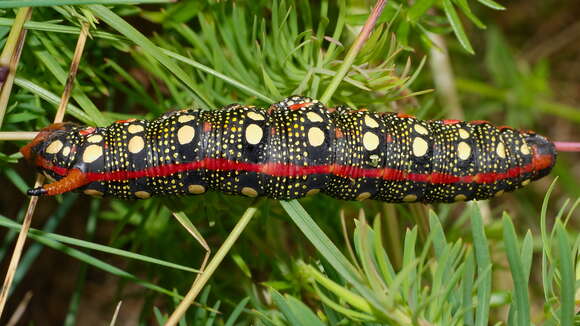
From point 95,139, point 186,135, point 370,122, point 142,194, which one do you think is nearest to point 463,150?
point 370,122

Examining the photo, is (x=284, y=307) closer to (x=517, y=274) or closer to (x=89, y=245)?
(x=517, y=274)

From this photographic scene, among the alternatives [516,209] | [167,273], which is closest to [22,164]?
[167,273]

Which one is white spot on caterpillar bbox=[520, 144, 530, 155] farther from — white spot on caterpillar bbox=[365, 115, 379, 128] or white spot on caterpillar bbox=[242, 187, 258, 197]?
white spot on caterpillar bbox=[242, 187, 258, 197]

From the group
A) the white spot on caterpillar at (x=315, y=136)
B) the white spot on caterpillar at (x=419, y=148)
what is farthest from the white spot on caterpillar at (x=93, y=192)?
the white spot on caterpillar at (x=419, y=148)

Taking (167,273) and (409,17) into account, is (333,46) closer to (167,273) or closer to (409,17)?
(409,17)

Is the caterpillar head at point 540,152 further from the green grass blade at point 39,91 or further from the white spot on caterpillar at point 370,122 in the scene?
the green grass blade at point 39,91

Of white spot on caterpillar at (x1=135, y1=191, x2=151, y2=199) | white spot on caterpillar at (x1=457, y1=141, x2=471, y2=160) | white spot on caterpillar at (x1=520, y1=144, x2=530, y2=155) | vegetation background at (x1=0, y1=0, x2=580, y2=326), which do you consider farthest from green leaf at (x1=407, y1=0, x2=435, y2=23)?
white spot on caterpillar at (x1=135, y1=191, x2=151, y2=199)
